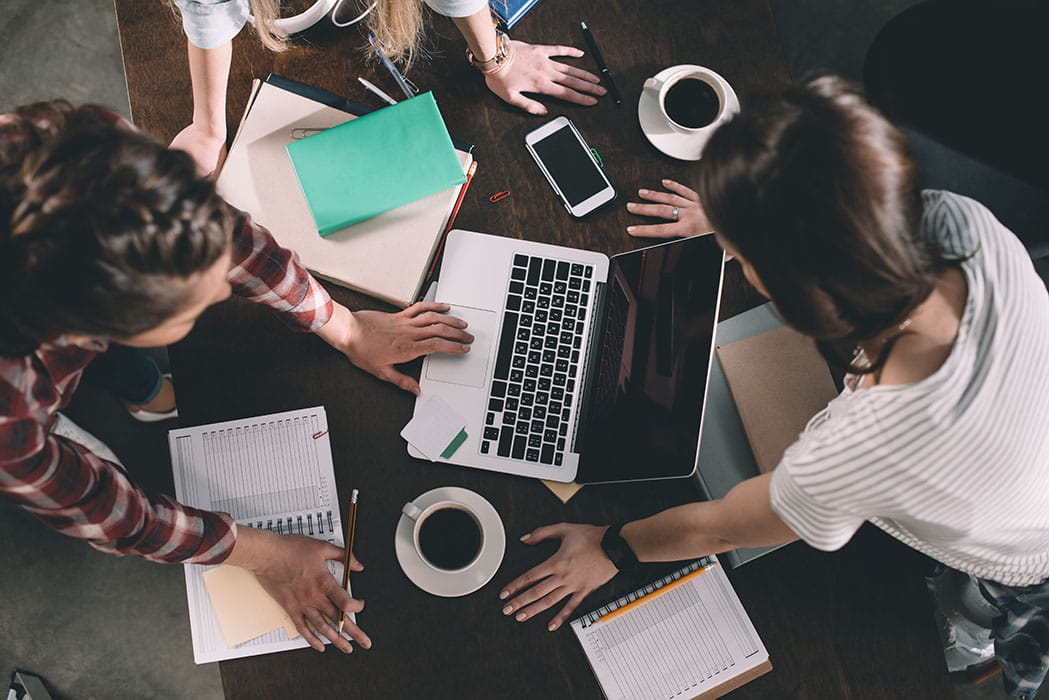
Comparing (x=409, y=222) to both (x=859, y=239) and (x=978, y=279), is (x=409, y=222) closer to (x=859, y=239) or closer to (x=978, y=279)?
(x=859, y=239)

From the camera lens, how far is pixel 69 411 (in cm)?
184

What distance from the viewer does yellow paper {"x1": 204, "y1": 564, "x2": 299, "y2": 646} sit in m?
1.00

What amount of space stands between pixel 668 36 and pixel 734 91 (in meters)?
0.15

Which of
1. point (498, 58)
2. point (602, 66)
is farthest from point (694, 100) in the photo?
point (498, 58)

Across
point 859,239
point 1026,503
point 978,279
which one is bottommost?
point 1026,503

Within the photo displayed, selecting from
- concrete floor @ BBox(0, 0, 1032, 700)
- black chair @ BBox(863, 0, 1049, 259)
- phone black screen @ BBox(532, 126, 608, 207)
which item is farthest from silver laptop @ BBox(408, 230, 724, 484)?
concrete floor @ BBox(0, 0, 1032, 700)

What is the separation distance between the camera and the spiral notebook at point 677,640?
3.32 ft

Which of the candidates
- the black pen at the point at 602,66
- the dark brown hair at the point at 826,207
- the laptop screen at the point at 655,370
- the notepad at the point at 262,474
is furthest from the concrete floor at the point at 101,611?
the dark brown hair at the point at 826,207

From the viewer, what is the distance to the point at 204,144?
1113 mm

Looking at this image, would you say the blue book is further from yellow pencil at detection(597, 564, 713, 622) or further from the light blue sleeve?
yellow pencil at detection(597, 564, 713, 622)

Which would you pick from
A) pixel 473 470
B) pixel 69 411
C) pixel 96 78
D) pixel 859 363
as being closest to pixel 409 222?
pixel 473 470

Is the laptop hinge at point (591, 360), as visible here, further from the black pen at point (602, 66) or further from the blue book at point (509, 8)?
the blue book at point (509, 8)

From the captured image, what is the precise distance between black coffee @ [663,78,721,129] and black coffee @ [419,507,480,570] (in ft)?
2.34

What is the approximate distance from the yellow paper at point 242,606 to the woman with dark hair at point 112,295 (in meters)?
0.02
